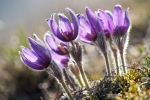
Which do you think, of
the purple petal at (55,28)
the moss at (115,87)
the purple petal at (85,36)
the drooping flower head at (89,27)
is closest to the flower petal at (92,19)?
the drooping flower head at (89,27)

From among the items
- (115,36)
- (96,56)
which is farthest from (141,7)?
(115,36)

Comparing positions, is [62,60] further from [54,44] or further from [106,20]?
[106,20]

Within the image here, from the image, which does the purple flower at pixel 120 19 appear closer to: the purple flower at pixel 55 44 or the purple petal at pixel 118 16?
the purple petal at pixel 118 16

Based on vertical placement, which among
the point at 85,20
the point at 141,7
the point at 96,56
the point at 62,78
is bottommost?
the point at 62,78

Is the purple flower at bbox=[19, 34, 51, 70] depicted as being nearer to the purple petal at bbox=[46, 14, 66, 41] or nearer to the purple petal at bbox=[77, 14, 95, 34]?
the purple petal at bbox=[46, 14, 66, 41]

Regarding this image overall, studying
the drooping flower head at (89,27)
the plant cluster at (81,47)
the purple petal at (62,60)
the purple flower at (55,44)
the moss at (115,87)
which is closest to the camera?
the moss at (115,87)

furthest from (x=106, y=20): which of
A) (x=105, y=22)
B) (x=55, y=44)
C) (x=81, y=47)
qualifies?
(x=55, y=44)

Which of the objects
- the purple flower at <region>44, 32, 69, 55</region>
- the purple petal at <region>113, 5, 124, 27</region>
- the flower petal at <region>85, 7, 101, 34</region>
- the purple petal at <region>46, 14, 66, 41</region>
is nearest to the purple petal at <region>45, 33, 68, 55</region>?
the purple flower at <region>44, 32, 69, 55</region>

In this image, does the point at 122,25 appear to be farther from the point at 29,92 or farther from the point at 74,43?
the point at 29,92
